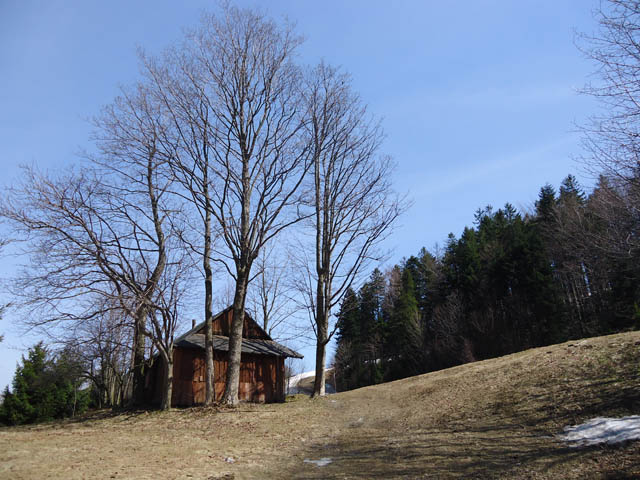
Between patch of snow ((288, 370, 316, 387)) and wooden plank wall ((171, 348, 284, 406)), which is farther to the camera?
patch of snow ((288, 370, 316, 387))

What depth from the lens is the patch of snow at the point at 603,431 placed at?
676 cm

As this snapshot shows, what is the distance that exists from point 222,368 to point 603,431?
58.0ft

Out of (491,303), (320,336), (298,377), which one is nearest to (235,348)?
(320,336)

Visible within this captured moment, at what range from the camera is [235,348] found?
16.5 m

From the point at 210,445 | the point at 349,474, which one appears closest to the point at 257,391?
the point at 210,445

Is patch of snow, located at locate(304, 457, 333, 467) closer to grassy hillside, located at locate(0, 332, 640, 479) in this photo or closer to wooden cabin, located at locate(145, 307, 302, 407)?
grassy hillside, located at locate(0, 332, 640, 479)

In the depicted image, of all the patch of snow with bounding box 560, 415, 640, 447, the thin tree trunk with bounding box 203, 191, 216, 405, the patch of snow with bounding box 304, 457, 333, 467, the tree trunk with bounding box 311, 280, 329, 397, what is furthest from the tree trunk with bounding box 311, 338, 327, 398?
the patch of snow with bounding box 560, 415, 640, 447

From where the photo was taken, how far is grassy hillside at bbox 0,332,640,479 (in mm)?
6992

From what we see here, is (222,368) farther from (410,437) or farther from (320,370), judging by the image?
(410,437)

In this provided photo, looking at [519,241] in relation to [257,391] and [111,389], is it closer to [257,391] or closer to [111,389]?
[257,391]

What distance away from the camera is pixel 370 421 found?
41.5ft

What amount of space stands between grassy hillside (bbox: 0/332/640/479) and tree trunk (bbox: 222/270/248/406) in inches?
38.6

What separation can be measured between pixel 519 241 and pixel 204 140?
2980cm

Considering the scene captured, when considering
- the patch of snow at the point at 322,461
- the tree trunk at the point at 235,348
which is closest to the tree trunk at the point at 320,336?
the tree trunk at the point at 235,348
